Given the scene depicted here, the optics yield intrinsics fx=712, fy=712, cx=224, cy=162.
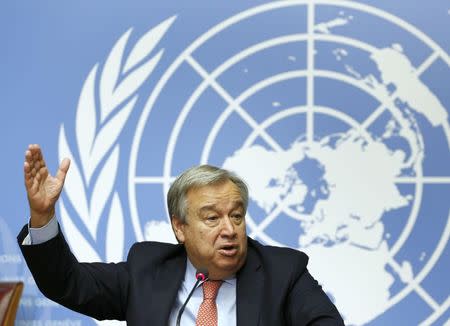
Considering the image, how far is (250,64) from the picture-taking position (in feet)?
12.6

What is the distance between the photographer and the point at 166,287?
8.10ft

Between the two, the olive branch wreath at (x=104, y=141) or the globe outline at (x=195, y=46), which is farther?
the olive branch wreath at (x=104, y=141)

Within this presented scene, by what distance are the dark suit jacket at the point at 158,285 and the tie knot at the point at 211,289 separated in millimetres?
85

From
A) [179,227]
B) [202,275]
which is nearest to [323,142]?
[179,227]

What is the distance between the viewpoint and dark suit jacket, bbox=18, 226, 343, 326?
2311mm

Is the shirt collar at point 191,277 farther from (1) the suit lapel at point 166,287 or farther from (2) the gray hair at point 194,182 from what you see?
(2) the gray hair at point 194,182

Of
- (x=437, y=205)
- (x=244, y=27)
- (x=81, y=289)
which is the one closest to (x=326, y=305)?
(x=81, y=289)

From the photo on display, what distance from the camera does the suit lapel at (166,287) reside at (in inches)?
93.7

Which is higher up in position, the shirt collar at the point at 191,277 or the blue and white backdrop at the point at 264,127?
the blue and white backdrop at the point at 264,127

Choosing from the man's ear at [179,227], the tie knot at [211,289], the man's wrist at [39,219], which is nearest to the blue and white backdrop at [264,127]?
the man's ear at [179,227]

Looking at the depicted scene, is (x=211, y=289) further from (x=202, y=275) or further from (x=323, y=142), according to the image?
(x=323, y=142)

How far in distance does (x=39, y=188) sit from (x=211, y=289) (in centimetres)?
71

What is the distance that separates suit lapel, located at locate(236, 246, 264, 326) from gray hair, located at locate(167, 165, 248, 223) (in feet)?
0.70

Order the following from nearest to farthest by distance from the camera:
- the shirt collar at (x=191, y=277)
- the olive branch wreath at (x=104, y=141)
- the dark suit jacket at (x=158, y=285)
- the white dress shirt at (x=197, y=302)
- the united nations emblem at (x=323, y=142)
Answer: the dark suit jacket at (x=158, y=285) < the white dress shirt at (x=197, y=302) < the shirt collar at (x=191, y=277) < the united nations emblem at (x=323, y=142) < the olive branch wreath at (x=104, y=141)
